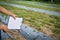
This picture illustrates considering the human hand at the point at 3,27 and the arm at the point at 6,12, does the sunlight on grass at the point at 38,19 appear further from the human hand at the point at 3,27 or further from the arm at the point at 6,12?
the human hand at the point at 3,27

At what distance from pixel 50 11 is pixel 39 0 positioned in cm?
24

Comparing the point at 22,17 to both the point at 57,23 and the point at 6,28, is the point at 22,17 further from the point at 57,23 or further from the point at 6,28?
the point at 57,23

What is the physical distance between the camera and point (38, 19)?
1.91m

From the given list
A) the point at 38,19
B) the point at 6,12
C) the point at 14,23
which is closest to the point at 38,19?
the point at 38,19

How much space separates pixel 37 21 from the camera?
6.23 ft

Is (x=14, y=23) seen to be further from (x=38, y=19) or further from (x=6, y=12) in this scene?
(x=38, y=19)

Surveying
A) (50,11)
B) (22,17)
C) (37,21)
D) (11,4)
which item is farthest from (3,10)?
A: (50,11)

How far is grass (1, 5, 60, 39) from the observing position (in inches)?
73.9

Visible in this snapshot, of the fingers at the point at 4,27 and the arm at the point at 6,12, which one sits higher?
the arm at the point at 6,12

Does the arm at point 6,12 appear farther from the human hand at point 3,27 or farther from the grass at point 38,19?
the human hand at point 3,27

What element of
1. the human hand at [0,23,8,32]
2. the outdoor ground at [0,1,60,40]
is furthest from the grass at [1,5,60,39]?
the human hand at [0,23,8,32]

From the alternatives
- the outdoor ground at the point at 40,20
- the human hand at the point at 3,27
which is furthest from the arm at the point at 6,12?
the human hand at the point at 3,27

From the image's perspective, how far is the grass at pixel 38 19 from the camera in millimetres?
1878

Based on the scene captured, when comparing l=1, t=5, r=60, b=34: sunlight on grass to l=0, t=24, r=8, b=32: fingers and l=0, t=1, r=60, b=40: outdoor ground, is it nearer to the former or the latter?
l=0, t=1, r=60, b=40: outdoor ground
